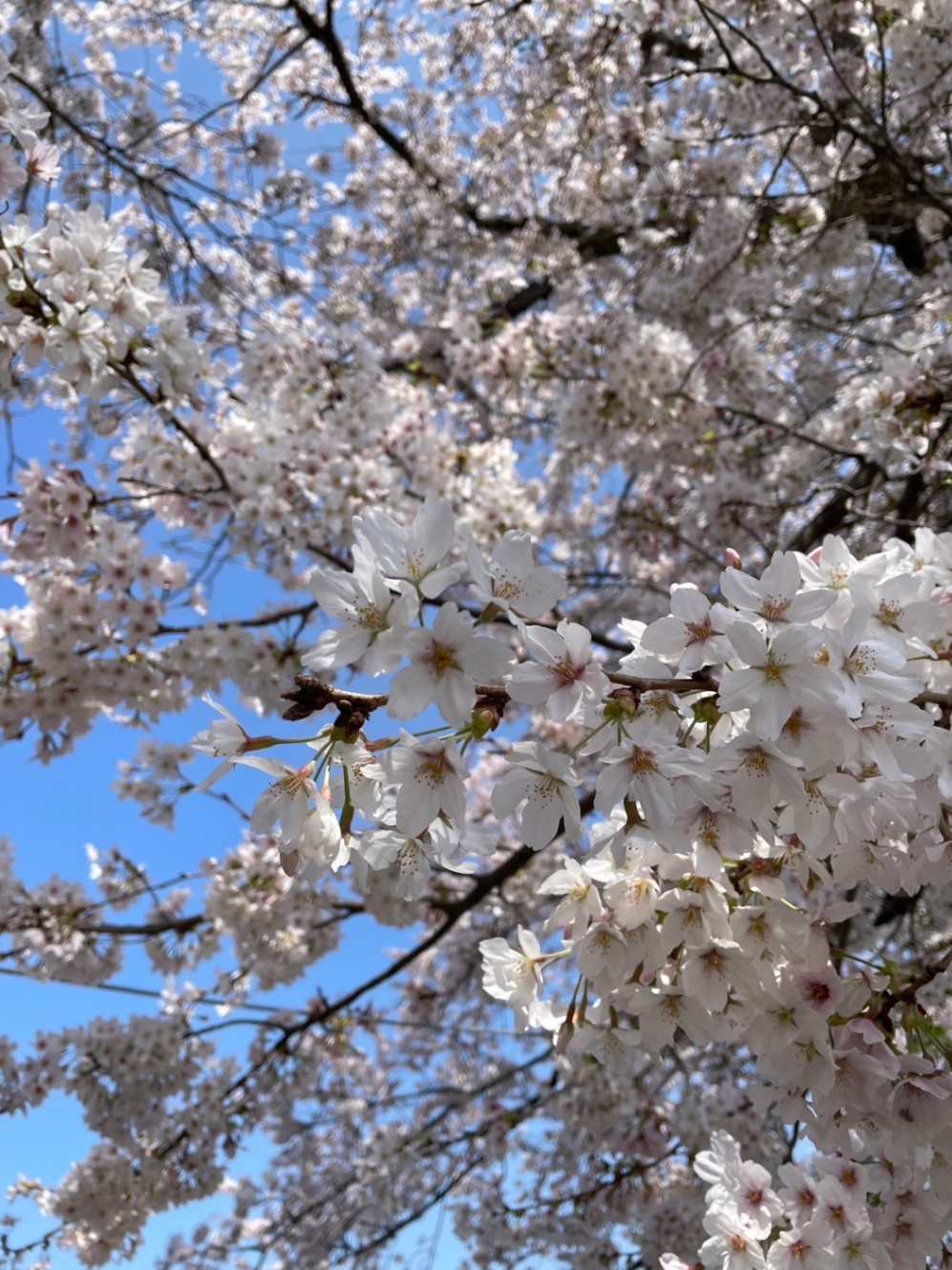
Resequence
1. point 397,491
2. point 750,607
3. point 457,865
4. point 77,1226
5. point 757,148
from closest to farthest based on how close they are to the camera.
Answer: point 750,607 < point 457,865 < point 77,1226 < point 397,491 < point 757,148

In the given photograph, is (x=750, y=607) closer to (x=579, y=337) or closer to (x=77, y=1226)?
(x=579, y=337)

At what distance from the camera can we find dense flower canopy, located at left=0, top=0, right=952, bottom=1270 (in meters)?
1.06

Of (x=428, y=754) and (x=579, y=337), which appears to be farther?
(x=579, y=337)

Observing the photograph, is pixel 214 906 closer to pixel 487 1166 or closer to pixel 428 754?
pixel 487 1166

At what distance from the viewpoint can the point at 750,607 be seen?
3.42 ft

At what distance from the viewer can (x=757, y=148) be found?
19.8 feet

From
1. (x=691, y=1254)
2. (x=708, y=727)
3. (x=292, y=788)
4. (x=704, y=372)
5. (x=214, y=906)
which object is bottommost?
(x=691, y=1254)

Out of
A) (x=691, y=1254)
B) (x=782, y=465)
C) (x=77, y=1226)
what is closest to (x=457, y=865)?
(x=691, y=1254)

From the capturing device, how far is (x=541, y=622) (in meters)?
1.29

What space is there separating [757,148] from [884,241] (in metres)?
2.37

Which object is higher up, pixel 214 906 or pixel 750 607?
pixel 214 906

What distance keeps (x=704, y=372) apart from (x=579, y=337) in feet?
2.84

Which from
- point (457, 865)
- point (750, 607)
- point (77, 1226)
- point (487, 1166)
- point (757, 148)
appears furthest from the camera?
point (757, 148)

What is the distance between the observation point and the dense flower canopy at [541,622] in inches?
41.9
